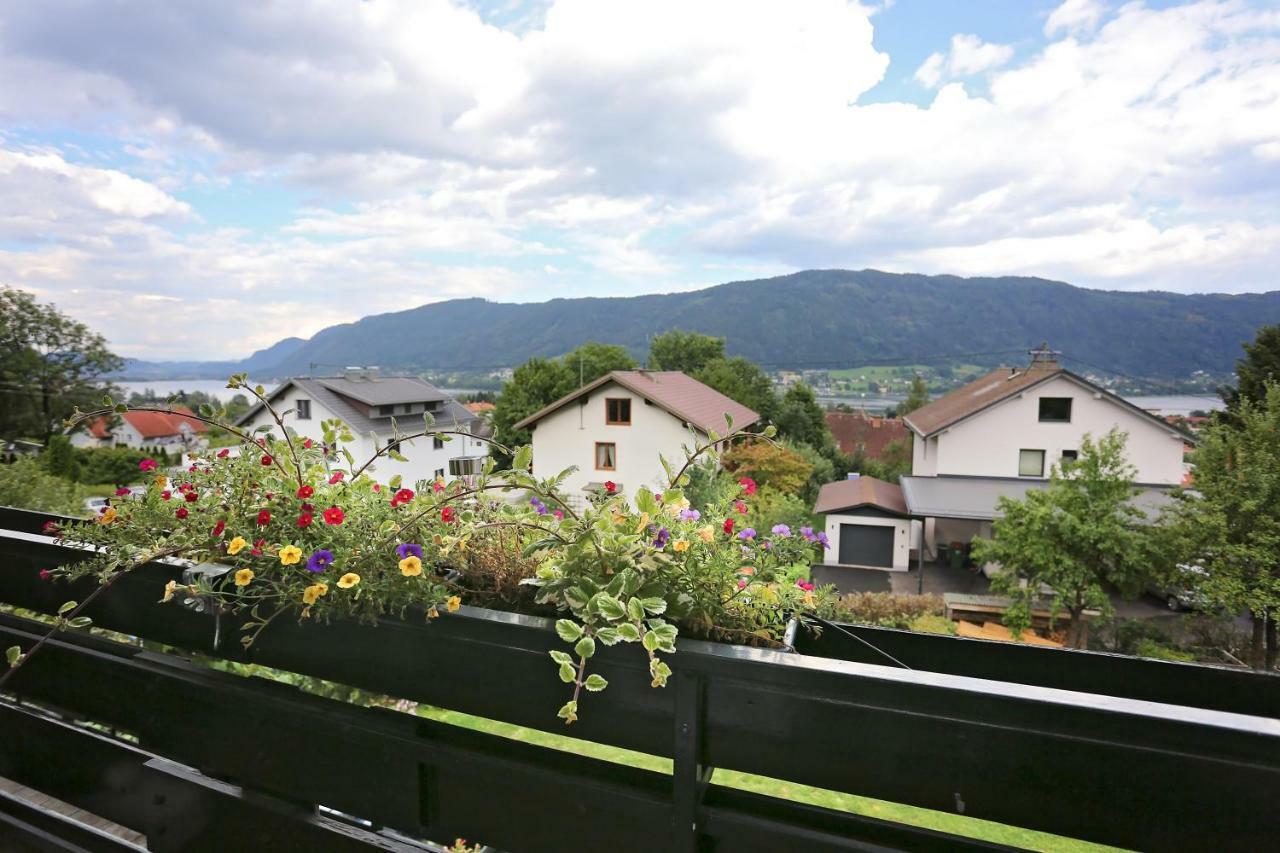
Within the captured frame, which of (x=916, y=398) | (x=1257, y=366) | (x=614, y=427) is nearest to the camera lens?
(x=1257, y=366)

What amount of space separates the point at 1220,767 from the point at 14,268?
17.6 meters

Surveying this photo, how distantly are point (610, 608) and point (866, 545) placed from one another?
13669mm

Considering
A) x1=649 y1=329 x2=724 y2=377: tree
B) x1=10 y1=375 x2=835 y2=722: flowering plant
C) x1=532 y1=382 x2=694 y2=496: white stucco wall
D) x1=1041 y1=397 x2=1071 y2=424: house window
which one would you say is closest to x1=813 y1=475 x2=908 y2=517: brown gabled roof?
x1=1041 y1=397 x2=1071 y2=424: house window

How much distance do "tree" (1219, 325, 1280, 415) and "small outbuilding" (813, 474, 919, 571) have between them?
735cm

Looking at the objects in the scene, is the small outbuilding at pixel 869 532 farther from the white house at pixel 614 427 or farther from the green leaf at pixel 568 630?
the green leaf at pixel 568 630

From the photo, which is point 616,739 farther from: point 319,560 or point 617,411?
point 617,411

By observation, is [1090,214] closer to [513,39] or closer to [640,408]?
[640,408]

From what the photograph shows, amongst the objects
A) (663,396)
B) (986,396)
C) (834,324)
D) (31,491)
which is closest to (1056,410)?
(986,396)

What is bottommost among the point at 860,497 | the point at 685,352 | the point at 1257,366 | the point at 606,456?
the point at 860,497

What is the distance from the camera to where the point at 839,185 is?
2338 cm

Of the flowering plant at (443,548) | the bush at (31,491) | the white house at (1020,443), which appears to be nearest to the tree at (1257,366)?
the white house at (1020,443)

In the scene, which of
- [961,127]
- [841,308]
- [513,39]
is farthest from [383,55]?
[841,308]

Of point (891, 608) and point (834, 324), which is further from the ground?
point (834, 324)

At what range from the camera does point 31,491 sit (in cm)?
448
